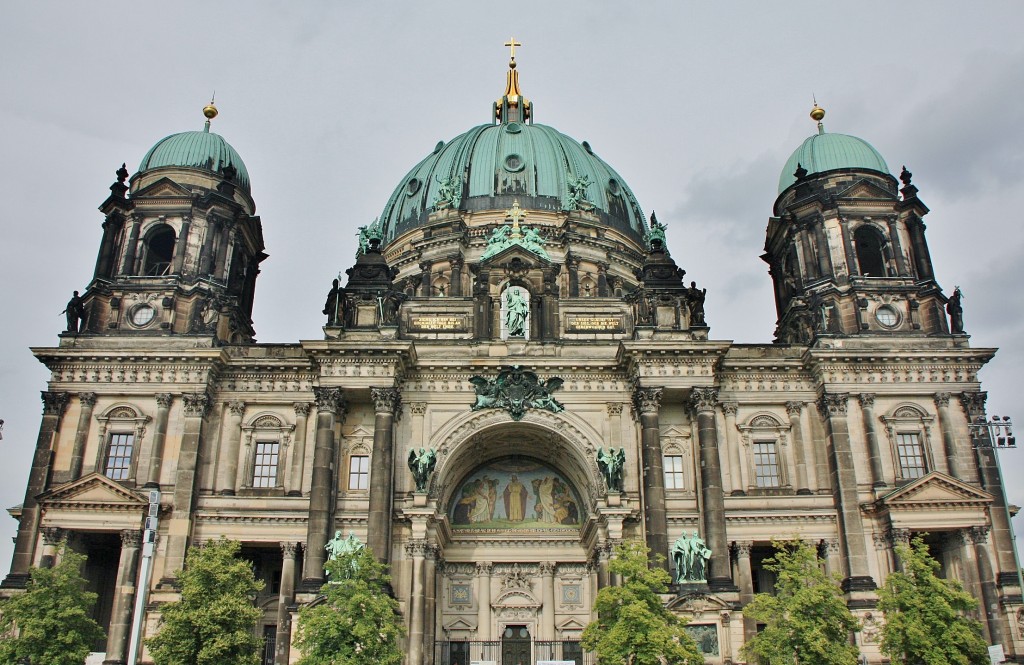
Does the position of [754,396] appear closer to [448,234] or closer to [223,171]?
[448,234]

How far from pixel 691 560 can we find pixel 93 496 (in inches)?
900

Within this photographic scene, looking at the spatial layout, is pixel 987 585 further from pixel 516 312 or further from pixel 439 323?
pixel 439 323

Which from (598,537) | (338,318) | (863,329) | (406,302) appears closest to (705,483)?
(598,537)

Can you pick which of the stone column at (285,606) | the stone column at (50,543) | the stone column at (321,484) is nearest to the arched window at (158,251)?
the stone column at (321,484)

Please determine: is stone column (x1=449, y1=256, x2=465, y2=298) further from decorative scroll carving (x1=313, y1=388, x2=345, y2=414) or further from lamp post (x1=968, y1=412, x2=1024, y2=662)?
lamp post (x1=968, y1=412, x2=1024, y2=662)

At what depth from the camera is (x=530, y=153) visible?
178ft

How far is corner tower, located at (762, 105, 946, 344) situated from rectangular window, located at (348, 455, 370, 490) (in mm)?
19811

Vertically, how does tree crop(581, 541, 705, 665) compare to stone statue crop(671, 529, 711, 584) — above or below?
below

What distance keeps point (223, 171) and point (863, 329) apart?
29.7 meters

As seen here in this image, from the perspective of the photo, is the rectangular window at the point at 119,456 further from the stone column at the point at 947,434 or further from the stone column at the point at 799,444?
the stone column at the point at 947,434

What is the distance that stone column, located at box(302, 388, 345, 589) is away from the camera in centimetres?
3341

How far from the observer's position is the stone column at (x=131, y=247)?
39.6m

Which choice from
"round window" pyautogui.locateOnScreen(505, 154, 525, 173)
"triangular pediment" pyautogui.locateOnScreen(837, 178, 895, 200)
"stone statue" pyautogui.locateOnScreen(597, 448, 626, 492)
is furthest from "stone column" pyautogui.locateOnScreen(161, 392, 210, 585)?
"triangular pediment" pyautogui.locateOnScreen(837, 178, 895, 200)

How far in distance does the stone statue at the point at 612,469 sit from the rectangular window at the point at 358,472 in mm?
9512
